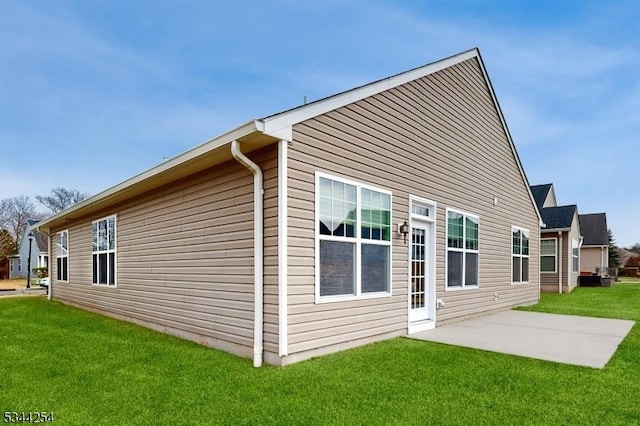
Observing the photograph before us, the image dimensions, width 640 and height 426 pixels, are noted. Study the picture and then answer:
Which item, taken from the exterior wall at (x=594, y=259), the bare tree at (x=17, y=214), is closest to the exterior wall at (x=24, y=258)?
the bare tree at (x=17, y=214)

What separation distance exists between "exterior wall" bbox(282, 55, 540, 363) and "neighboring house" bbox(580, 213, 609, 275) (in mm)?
15905

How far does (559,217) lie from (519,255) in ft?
23.0

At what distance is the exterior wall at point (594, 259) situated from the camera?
24.4m

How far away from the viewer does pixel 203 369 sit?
4.68m

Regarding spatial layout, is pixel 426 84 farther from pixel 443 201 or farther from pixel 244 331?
pixel 244 331

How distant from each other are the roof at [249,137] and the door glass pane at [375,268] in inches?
81.8

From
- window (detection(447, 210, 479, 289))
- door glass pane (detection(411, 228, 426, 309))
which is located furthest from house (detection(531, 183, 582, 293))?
door glass pane (detection(411, 228, 426, 309))

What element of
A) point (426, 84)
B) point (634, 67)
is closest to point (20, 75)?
point (426, 84)

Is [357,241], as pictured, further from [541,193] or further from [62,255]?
[541,193]

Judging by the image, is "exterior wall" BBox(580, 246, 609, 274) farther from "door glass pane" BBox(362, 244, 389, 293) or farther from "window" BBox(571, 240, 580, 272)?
"door glass pane" BBox(362, 244, 389, 293)

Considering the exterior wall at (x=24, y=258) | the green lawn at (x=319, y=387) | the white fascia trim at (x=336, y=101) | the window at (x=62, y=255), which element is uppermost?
the white fascia trim at (x=336, y=101)

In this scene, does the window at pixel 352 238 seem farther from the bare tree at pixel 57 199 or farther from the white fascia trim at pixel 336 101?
the bare tree at pixel 57 199

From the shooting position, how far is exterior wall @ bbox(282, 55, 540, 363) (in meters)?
5.02

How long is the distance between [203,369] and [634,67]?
654 inches
